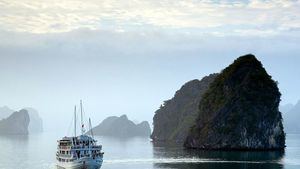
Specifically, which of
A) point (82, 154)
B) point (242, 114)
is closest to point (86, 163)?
point (82, 154)

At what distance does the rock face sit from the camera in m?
163

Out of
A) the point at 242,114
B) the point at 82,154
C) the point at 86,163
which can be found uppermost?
the point at 242,114

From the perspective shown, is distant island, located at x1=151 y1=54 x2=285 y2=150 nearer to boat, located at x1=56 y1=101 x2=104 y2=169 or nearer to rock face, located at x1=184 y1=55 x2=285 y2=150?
rock face, located at x1=184 y1=55 x2=285 y2=150

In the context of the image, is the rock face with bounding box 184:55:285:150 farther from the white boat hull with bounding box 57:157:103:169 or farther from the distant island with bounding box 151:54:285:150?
the white boat hull with bounding box 57:157:103:169

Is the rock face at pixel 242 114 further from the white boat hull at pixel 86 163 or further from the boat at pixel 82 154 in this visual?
the white boat hull at pixel 86 163

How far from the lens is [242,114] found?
165 meters

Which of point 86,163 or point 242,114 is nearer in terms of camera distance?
→ point 86,163

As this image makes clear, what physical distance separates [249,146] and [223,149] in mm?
7946

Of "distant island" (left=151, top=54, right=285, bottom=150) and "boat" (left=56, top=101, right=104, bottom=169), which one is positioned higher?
"distant island" (left=151, top=54, right=285, bottom=150)

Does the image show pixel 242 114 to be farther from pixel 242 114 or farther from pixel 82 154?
pixel 82 154

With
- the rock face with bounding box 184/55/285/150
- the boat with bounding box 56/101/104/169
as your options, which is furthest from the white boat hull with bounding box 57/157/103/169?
the rock face with bounding box 184/55/285/150

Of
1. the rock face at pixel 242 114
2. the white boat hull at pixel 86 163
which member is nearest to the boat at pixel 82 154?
the white boat hull at pixel 86 163

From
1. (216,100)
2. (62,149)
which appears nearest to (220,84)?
(216,100)

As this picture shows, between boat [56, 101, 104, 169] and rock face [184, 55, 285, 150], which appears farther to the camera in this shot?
rock face [184, 55, 285, 150]
